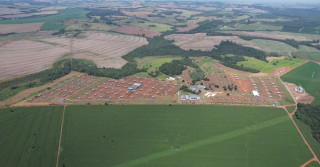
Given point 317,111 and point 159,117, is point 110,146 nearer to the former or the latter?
point 159,117

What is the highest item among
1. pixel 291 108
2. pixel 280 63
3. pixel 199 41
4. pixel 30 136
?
pixel 199 41

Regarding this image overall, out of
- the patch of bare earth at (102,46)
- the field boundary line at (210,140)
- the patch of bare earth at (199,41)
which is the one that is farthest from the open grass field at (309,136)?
the patch of bare earth at (199,41)

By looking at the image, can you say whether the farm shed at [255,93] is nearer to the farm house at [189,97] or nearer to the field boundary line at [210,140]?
the field boundary line at [210,140]

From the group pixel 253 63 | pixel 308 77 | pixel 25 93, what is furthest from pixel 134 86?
pixel 308 77

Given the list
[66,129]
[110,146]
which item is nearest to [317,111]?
[110,146]

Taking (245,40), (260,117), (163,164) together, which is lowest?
(163,164)

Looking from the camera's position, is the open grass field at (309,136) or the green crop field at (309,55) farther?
the green crop field at (309,55)

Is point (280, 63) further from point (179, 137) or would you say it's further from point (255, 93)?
point (179, 137)
